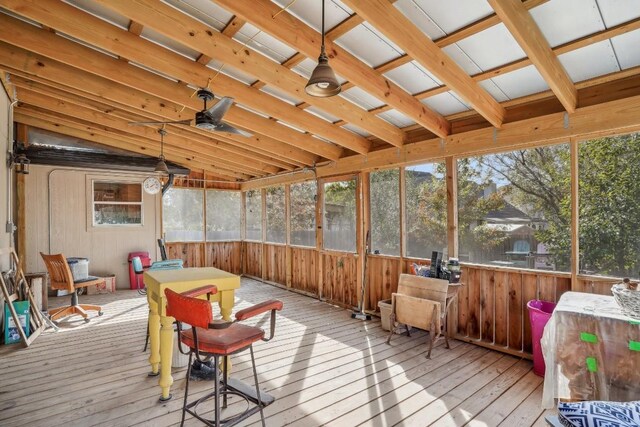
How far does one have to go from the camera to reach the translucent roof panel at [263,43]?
310cm

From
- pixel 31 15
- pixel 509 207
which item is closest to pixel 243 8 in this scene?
pixel 31 15

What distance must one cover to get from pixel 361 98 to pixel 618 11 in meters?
2.37

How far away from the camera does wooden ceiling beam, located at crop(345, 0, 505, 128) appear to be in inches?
93.7

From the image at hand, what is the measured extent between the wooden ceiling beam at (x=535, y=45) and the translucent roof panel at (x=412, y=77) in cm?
97

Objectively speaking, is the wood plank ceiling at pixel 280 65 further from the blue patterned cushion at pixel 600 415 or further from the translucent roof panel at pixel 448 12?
the blue patterned cushion at pixel 600 415

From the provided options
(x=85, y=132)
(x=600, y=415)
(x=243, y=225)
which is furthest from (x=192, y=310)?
(x=243, y=225)

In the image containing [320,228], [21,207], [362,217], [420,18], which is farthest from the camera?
[320,228]

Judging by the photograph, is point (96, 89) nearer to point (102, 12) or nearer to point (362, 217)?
point (102, 12)

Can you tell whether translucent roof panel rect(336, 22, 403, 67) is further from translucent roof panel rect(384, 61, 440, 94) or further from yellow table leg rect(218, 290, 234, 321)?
yellow table leg rect(218, 290, 234, 321)

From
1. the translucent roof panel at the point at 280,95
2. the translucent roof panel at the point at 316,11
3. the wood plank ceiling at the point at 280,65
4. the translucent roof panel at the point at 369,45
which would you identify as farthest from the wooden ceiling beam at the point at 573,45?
the translucent roof panel at the point at 280,95

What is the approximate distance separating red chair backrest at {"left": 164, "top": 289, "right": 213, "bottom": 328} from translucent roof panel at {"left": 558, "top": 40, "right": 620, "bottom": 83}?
11.4 feet

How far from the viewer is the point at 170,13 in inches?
111

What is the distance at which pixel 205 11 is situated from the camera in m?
2.91

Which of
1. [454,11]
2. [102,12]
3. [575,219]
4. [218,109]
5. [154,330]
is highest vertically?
[102,12]
